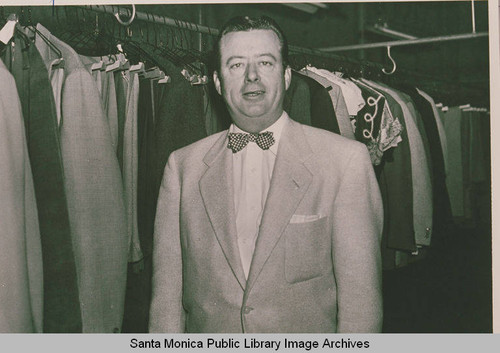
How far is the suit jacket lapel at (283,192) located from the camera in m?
1.12

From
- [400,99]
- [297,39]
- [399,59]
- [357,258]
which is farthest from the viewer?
[399,59]

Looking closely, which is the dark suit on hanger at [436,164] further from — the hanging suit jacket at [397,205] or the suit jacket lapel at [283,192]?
the suit jacket lapel at [283,192]

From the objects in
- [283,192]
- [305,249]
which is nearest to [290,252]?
[305,249]

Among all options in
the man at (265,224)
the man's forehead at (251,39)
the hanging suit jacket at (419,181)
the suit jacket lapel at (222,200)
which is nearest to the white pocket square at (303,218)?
the man at (265,224)

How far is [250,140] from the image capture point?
122 centimetres

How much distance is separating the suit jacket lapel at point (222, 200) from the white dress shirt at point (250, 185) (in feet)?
0.07

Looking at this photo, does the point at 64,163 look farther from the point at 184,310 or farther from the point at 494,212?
the point at 494,212

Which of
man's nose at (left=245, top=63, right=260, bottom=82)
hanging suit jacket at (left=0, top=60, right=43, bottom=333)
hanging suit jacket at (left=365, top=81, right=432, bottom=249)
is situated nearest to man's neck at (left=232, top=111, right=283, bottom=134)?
man's nose at (left=245, top=63, right=260, bottom=82)

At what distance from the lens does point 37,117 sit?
3.83 ft

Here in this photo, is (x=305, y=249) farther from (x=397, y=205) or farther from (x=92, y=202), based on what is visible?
(x=397, y=205)

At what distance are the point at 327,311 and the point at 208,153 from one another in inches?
19.3

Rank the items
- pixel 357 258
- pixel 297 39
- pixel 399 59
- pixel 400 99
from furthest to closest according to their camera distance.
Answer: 1. pixel 399 59
2. pixel 297 39
3. pixel 400 99
4. pixel 357 258

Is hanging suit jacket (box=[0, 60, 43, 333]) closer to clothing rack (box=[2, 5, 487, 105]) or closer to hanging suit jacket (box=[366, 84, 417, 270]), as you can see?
clothing rack (box=[2, 5, 487, 105])
